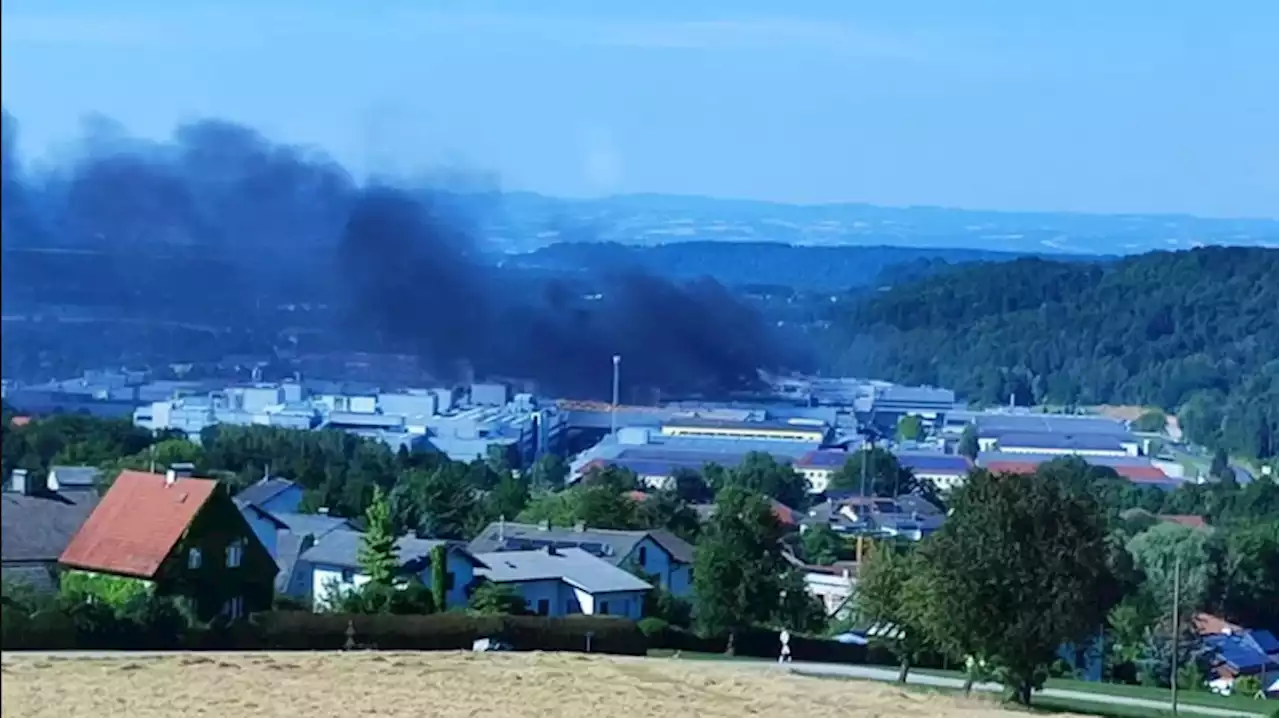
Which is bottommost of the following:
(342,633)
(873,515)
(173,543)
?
(873,515)

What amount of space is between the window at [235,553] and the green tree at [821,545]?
396 inches

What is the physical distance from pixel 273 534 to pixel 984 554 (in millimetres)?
7442

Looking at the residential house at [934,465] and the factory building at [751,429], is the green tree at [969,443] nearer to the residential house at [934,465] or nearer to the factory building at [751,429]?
the residential house at [934,465]

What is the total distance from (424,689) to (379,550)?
7.61 meters

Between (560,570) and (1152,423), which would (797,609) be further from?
(1152,423)

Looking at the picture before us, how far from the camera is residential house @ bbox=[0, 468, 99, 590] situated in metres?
12.3

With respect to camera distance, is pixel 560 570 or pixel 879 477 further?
pixel 879 477

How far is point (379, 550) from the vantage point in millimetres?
18203

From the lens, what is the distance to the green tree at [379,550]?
17.7 metres

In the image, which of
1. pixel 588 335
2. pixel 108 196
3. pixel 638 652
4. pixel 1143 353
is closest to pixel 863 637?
pixel 638 652

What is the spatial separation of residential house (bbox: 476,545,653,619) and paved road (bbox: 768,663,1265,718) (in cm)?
353

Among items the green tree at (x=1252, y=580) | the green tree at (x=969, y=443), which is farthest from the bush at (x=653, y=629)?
the green tree at (x=969, y=443)

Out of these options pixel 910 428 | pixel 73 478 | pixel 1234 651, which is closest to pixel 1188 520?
pixel 1234 651

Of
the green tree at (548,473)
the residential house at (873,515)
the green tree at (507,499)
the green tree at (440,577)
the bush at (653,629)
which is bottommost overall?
the residential house at (873,515)
